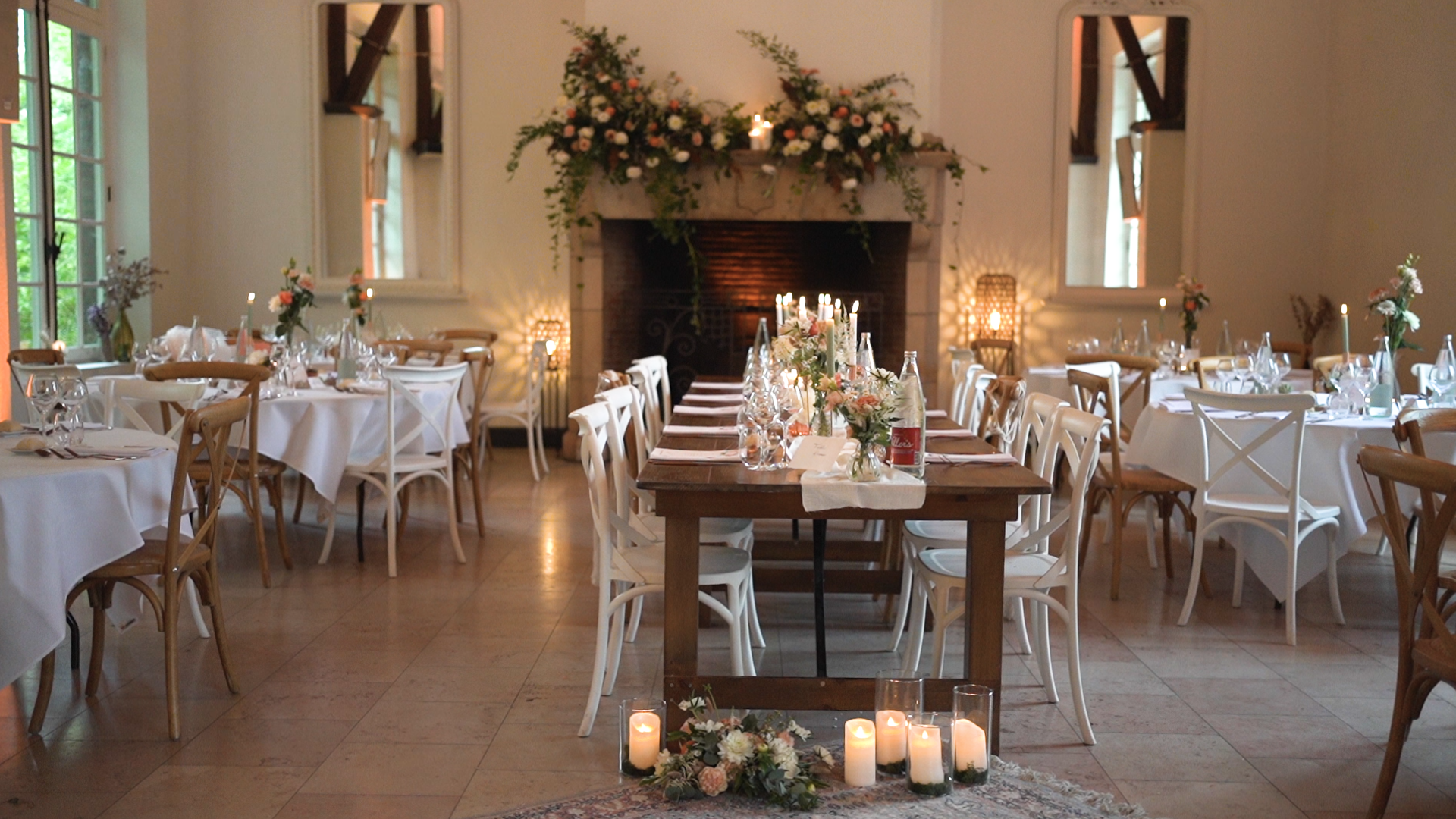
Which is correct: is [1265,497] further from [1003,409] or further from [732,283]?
[732,283]

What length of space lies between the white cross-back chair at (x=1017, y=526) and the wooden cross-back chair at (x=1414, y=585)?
3.35ft

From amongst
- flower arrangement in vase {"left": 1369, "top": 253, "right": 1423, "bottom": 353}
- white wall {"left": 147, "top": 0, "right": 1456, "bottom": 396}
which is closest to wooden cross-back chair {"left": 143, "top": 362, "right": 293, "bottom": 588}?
white wall {"left": 147, "top": 0, "right": 1456, "bottom": 396}

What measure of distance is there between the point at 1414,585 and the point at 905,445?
46.8 inches

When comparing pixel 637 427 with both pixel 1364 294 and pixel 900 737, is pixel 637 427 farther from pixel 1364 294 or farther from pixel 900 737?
pixel 1364 294

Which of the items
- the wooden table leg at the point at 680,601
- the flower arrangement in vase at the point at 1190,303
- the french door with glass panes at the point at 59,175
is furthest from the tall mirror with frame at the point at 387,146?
the wooden table leg at the point at 680,601

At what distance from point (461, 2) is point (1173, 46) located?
528 cm

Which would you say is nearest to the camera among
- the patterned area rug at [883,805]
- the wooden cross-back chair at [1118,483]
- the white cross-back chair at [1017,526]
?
the patterned area rug at [883,805]

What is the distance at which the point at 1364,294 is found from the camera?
346 inches

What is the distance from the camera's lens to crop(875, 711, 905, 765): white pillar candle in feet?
10.1

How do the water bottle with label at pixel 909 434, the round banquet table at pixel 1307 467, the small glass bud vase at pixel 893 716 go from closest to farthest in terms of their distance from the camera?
the small glass bud vase at pixel 893 716 → the water bottle with label at pixel 909 434 → the round banquet table at pixel 1307 467

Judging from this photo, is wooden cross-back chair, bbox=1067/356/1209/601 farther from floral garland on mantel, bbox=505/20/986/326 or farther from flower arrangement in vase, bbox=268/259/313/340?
flower arrangement in vase, bbox=268/259/313/340

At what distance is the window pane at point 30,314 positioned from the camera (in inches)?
301

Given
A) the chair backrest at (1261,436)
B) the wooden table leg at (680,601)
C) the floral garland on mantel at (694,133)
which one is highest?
the floral garland on mantel at (694,133)

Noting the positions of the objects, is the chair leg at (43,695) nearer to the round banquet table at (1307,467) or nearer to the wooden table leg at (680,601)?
the wooden table leg at (680,601)
